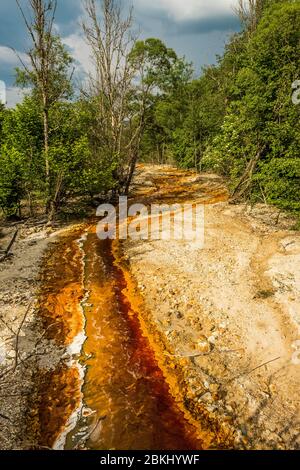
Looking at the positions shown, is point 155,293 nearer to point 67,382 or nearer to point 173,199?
point 67,382

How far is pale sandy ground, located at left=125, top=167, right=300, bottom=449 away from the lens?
7.44 meters

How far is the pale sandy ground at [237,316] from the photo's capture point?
293 inches

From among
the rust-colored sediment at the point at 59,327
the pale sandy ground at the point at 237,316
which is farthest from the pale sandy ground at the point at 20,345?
the pale sandy ground at the point at 237,316

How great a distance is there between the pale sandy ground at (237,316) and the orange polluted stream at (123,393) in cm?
78

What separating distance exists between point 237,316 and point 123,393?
439cm

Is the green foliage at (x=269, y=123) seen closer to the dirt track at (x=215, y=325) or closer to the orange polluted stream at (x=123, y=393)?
the dirt track at (x=215, y=325)

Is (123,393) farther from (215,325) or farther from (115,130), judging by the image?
(115,130)

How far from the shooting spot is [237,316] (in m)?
10.5

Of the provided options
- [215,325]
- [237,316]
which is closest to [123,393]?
[215,325]

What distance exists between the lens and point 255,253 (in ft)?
48.9

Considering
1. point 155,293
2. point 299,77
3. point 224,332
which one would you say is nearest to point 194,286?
point 155,293

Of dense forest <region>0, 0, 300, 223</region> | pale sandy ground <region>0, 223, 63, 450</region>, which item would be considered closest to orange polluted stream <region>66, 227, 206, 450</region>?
pale sandy ground <region>0, 223, 63, 450</region>
